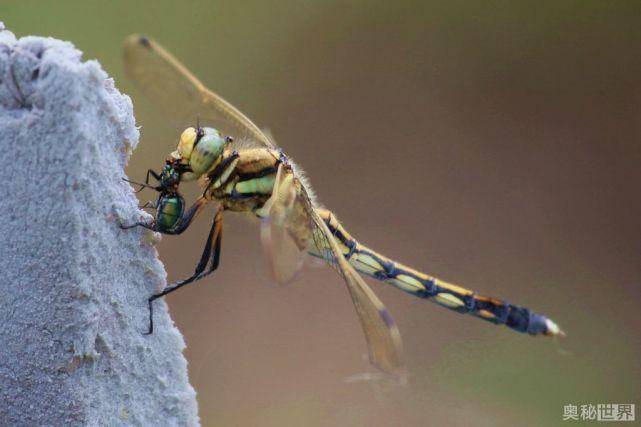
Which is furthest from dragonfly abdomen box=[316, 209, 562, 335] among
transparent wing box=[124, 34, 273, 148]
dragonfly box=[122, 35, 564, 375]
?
transparent wing box=[124, 34, 273, 148]

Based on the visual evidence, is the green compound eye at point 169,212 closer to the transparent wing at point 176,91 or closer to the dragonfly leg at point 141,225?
the dragonfly leg at point 141,225

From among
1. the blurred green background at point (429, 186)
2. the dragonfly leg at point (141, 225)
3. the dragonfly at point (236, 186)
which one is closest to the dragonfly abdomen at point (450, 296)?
the dragonfly at point (236, 186)

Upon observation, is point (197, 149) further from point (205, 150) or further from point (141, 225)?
point (141, 225)

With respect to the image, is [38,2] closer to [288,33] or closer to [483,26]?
[288,33]

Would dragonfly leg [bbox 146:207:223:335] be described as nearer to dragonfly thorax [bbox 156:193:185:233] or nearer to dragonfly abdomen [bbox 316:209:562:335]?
dragonfly thorax [bbox 156:193:185:233]

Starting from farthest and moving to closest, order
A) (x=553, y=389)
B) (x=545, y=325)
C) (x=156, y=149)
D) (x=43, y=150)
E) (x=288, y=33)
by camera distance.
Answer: (x=288, y=33) → (x=553, y=389) → (x=156, y=149) → (x=545, y=325) → (x=43, y=150)

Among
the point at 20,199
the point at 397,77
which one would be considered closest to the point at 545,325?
the point at 20,199
